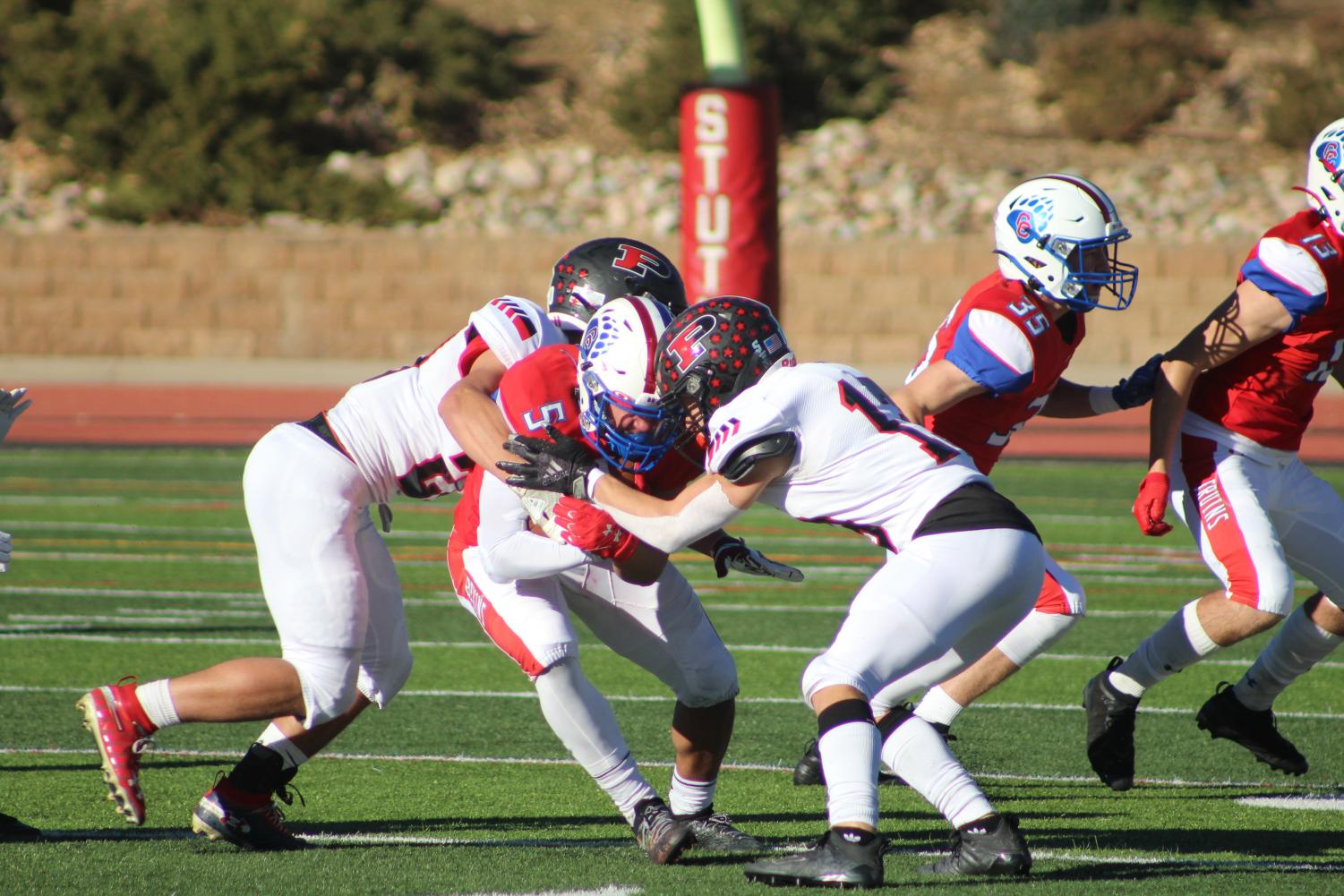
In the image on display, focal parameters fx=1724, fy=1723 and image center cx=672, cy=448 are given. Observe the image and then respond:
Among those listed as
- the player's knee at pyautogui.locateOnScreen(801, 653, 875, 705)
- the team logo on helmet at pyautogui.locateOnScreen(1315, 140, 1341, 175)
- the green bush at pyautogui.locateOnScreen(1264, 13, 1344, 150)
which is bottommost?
the green bush at pyautogui.locateOnScreen(1264, 13, 1344, 150)

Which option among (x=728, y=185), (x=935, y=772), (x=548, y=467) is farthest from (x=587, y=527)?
(x=728, y=185)

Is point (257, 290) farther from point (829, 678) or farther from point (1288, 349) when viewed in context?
point (829, 678)

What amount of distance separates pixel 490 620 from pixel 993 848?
1276 millimetres

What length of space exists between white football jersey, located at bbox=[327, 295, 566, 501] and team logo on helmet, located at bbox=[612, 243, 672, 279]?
0.86 feet

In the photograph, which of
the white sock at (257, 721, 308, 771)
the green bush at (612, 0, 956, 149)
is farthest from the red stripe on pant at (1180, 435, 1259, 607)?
the green bush at (612, 0, 956, 149)

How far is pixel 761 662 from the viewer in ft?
22.5

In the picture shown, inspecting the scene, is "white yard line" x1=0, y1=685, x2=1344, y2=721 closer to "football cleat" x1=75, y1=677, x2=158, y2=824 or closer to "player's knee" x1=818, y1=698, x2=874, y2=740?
"football cleat" x1=75, y1=677, x2=158, y2=824

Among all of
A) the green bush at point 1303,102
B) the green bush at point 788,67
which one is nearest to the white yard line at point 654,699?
the green bush at point 788,67

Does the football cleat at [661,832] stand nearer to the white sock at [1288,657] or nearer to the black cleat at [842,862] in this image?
the black cleat at [842,862]

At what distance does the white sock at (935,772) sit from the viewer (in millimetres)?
3713

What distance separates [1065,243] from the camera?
4.71 metres

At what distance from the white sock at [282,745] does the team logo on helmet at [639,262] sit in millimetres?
1440

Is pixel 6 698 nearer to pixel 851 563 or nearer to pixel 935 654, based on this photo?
pixel 935 654

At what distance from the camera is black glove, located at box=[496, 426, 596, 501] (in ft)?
12.6
